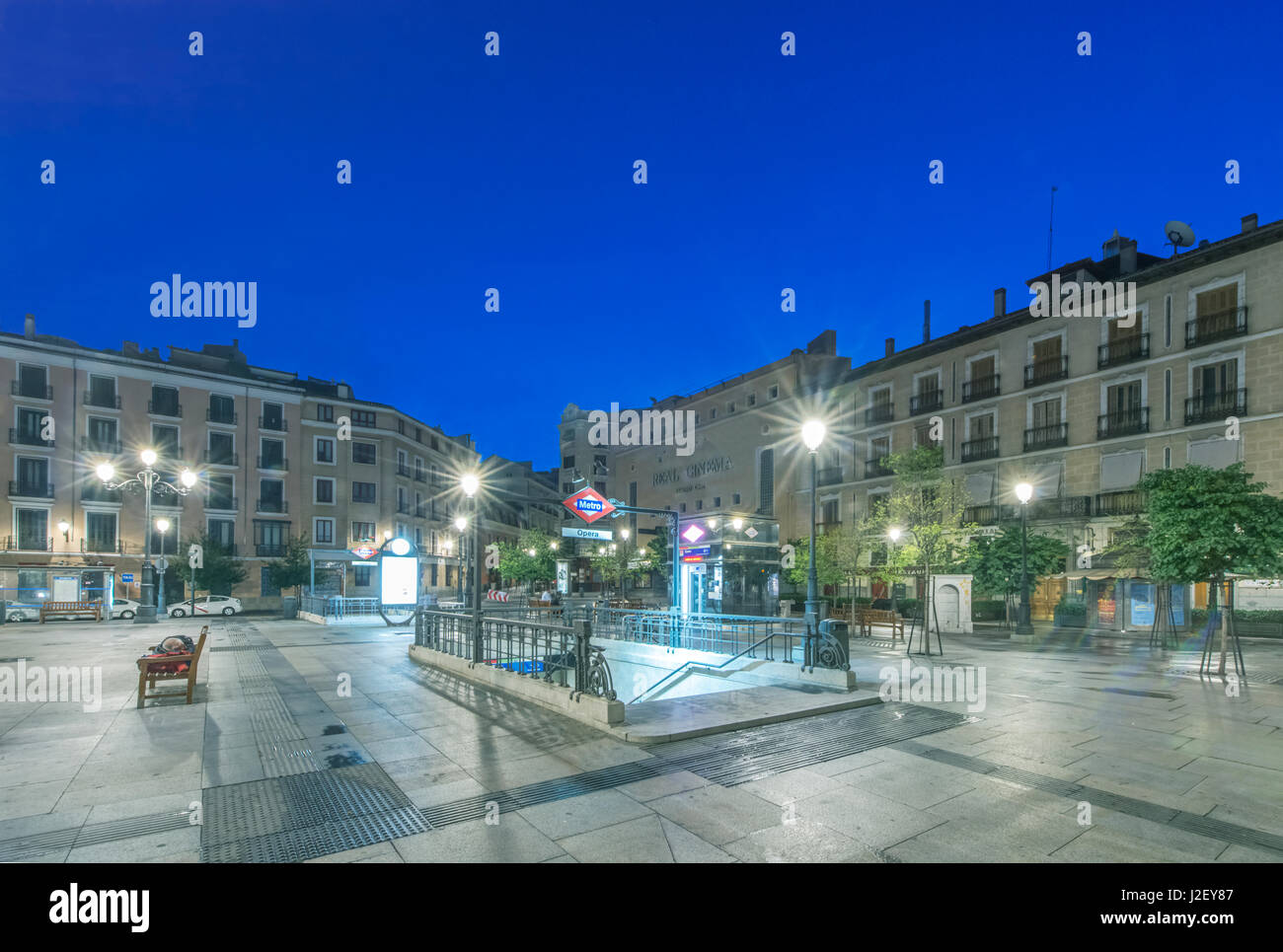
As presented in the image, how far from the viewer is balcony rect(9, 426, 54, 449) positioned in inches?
1522

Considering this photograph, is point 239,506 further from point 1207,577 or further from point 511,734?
point 1207,577

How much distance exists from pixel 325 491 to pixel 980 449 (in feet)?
140

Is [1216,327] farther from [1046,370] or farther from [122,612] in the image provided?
[122,612]

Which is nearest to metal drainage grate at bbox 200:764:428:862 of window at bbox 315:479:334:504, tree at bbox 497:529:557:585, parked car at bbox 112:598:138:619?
parked car at bbox 112:598:138:619

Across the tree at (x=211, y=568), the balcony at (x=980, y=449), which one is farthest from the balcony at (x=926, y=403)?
the tree at (x=211, y=568)

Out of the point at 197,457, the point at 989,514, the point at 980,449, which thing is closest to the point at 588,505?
the point at 989,514

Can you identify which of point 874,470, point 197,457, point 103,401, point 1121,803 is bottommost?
point 1121,803

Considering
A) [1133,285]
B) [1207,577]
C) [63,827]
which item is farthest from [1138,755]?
[1133,285]

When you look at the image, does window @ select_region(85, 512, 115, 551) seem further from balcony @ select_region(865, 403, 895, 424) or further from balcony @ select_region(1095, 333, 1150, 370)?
balcony @ select_region(1095, 333, 1150, 370)

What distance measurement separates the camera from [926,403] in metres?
38.8

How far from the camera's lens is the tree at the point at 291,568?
4438cm

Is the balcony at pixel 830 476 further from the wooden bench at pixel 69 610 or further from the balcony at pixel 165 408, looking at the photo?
the balcony at pixel 165 408

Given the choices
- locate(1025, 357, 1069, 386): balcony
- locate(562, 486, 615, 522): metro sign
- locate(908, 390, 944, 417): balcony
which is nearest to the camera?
locate(562, 486, 615, 522): metro sign

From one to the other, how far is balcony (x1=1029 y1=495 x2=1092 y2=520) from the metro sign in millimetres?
24175
